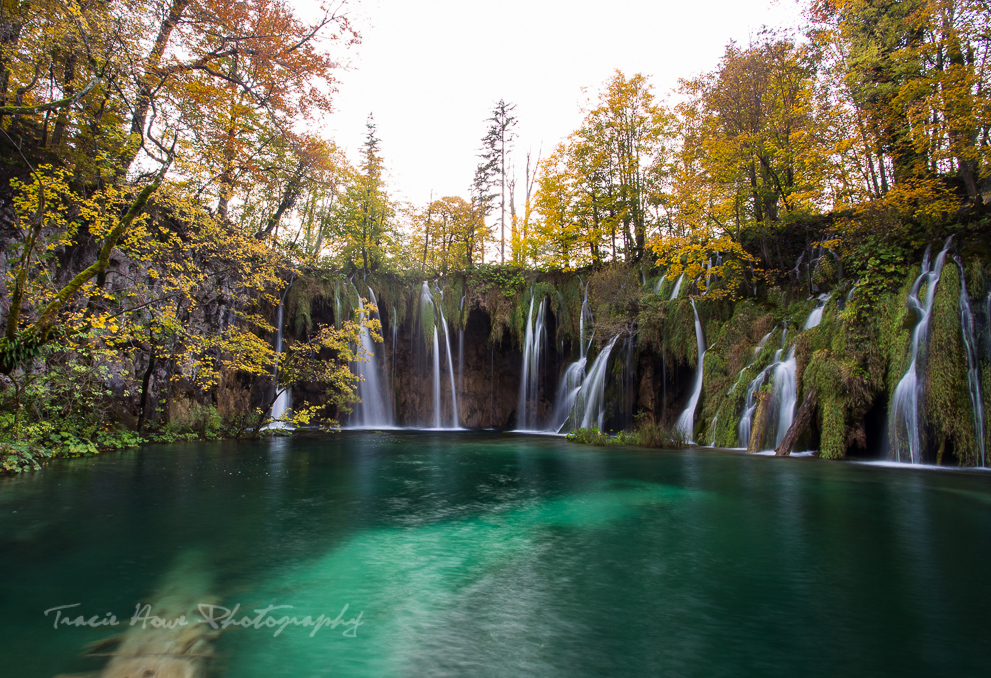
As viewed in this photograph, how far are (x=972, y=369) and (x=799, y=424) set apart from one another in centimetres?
302

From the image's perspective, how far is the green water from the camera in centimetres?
248

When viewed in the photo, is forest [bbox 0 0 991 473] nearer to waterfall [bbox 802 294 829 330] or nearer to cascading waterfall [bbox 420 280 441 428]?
waterfall [bbox 802 294 829 330]

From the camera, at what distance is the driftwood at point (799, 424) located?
34.2ft

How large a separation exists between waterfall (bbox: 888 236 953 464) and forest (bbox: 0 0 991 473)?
42 millimetres

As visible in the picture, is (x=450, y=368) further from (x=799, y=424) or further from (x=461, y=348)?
(x=799, y=424)

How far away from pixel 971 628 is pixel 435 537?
3.82m

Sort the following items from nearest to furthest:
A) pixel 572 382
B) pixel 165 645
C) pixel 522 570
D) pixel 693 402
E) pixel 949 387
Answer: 1. pixel 165 645
2. pixel 522 570
3. pixel 949 387
4. pixel 693 402
5. pixel 572 382

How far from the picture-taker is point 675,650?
255 cm

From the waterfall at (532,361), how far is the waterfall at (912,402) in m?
13.9

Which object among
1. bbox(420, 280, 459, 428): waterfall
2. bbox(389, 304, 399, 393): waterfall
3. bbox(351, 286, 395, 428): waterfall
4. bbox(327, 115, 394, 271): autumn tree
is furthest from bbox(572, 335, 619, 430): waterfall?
bbox(327, 115, 394, 271): autumn tree

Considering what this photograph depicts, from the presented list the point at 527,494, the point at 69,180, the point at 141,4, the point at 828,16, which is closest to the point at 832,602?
the point at 527,494

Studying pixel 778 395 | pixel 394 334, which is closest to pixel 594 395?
Result: pixel 778 395

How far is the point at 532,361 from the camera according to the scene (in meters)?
22.3
